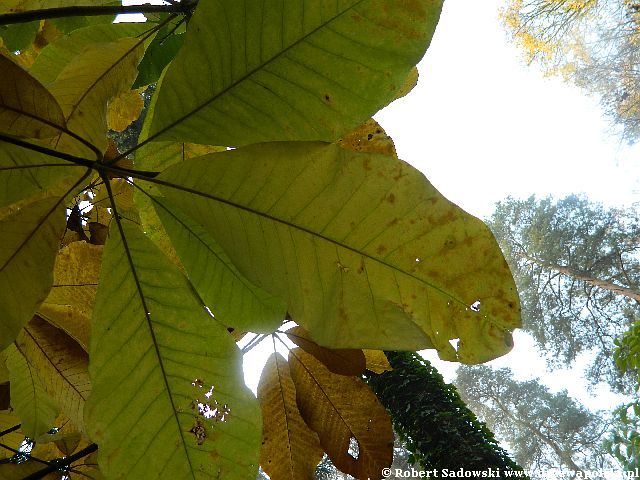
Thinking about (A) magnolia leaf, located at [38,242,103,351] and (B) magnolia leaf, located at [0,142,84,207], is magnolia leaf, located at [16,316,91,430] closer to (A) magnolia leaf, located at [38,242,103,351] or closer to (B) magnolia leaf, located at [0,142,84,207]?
(A) magnolia leaf, located at [38,242,103,351]

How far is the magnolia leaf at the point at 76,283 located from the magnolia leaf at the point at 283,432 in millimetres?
339

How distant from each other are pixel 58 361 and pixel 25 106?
0.42 meters

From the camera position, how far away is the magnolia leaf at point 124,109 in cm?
92

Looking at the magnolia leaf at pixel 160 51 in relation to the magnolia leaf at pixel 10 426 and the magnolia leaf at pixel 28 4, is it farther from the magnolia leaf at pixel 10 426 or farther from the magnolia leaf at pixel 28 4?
the magnolia leaf at pixel 10 426

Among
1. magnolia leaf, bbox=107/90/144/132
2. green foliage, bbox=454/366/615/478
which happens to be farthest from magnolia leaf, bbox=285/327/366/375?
green foliage, bbox=454/366/615/478

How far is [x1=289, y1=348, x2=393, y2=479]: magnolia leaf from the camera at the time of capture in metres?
Result: 0.84

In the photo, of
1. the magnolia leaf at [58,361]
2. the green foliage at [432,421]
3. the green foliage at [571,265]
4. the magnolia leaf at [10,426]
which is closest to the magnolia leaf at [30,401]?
the magnolia leaf at [58,361]

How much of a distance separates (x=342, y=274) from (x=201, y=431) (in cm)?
20

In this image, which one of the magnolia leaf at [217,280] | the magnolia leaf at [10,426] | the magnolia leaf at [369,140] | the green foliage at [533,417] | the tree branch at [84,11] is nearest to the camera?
the tree branch at [84,11]

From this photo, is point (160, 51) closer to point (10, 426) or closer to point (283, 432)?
point (283, 432)

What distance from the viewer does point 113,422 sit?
0.44m

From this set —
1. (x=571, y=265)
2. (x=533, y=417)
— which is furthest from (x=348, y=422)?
(x=533, y=417)

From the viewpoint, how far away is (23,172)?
429 millimetres

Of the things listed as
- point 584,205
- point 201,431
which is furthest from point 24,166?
point 584,205
